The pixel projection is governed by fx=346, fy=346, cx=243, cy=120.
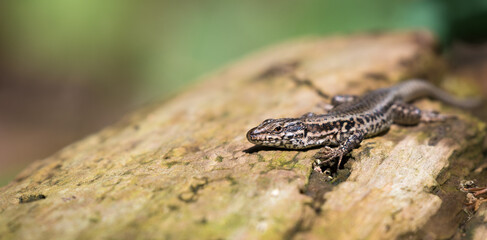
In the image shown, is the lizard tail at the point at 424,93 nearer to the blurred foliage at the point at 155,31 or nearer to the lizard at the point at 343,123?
the lizard at the point at 343,123

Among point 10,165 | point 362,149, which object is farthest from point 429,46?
point 10,165

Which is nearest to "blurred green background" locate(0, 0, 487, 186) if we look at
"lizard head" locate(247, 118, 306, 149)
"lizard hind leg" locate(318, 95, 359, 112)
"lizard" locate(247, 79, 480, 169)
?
"lizard hind leg" locate(318, 95, 359, 112)

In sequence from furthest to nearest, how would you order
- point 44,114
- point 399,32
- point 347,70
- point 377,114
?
point 44,114 → point 399,32 → point 347,70 → point 377,114

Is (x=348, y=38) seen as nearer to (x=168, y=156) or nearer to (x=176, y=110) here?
(x=176, y=110)

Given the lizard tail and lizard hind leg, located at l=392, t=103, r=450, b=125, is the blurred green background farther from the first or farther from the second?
lizard hind leg, located at l=392, t=103, r=450, b=125

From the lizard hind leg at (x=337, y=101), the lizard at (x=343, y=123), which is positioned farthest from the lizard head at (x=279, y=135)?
the lizard hind leg at (x=337, y=101)

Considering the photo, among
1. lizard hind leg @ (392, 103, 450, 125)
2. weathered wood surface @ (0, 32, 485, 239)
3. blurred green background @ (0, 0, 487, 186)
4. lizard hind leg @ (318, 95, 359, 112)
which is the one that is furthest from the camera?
blurred green background @ (0, 0, 487, 186)

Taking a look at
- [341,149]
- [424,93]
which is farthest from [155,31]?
[341,149]
